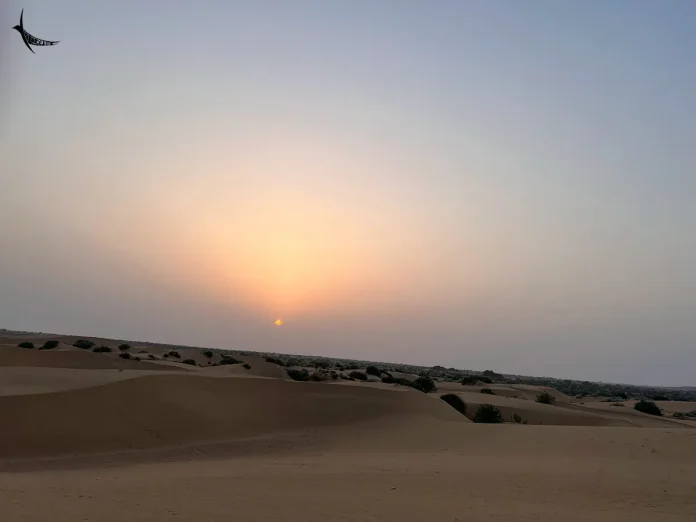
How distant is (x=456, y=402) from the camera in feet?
104

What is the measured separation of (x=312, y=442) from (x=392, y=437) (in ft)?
8.60

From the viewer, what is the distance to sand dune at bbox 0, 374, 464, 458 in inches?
690

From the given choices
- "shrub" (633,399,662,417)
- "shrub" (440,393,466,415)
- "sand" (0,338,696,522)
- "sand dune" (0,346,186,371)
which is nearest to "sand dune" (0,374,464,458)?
"sand" (0,338,696,522)

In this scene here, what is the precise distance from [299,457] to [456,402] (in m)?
17.8

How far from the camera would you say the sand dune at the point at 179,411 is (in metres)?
17.5

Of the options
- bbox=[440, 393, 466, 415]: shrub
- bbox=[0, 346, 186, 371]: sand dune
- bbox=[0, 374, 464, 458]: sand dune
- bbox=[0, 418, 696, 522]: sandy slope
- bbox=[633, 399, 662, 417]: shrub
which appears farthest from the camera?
bbox=[633, 399, 662, 417]: shrub

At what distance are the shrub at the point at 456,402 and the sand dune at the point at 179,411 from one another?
3944mm

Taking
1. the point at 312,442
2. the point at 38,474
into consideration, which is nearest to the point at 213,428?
the point at 312,442

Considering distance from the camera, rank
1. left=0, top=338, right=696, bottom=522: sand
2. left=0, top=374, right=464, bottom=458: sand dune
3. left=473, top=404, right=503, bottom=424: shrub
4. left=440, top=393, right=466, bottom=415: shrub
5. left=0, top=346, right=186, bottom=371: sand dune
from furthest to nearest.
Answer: left=0, top=346, right=186, bottom=371: sand dune → left=440, top=393, right=466, bottom=415: shrub → left=473, top=404, right=503, bottom=424: shrub → left=0, top=374, right=464, bottom=458: sand dune → left=0, top=338, right=696, bottom=522: sand

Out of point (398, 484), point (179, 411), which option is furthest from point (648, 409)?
point (398, 484)

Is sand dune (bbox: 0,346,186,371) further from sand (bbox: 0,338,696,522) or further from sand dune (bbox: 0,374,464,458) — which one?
sand dune (bbox: 0,374,464,458)

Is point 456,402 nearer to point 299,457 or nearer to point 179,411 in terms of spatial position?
point 179,411

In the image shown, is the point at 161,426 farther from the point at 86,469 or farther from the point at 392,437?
the point at 392,437

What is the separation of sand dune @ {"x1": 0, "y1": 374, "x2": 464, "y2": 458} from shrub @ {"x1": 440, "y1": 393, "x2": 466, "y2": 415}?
394 centimetres
